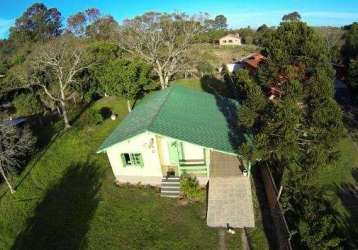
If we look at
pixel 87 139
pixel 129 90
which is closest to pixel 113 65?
pixel 129 90

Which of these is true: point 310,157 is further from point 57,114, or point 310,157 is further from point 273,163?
point 57,114

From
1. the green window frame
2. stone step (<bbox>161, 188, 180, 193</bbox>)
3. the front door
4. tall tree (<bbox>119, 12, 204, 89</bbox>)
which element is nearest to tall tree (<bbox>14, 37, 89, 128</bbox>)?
tall tree (<bbox>119, 12, 204, 89</bbox>)

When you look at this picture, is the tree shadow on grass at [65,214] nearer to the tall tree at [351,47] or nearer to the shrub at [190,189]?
the shrub at [190,189]

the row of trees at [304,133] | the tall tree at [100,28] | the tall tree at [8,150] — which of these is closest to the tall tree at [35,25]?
the tall tree at [100,28]

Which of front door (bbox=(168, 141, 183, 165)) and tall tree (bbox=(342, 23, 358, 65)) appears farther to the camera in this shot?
tall tree (bbox=(342, 23, 358, 65))

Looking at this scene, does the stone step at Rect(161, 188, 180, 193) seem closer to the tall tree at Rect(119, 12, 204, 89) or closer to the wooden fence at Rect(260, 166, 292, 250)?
the wooden fence at Rect(260, 166, 292, 250)

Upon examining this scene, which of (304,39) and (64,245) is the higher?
(304,39)
